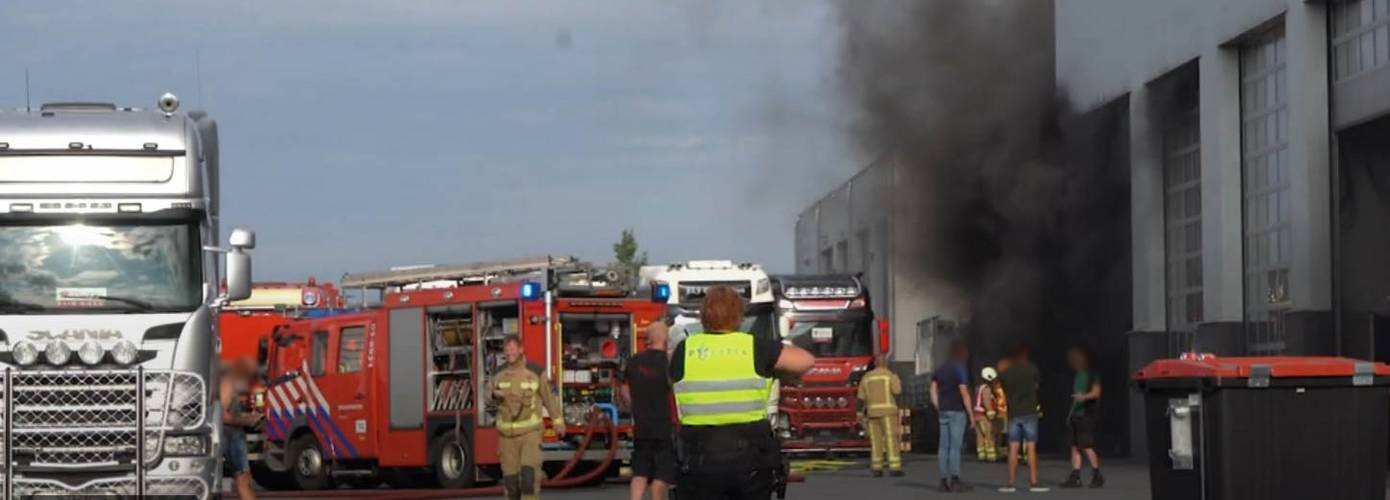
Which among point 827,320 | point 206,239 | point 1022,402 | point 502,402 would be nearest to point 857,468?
point 827,320

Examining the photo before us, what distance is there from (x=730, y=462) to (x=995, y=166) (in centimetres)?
2947

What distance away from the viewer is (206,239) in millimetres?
16844

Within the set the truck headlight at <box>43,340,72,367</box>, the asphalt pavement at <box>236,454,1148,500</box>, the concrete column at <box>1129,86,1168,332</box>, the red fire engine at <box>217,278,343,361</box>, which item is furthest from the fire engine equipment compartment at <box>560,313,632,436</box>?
the concrete column at <box>1129,86,1168,332</box>

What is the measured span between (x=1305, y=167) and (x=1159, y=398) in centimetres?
1446

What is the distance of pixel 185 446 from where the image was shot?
651 inches

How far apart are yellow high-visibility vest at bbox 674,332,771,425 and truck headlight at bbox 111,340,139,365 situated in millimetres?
5965

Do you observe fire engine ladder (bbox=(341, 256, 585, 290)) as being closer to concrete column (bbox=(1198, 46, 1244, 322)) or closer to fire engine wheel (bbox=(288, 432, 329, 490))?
fire engine wheel (bbox=(288, 432, 329, 490))

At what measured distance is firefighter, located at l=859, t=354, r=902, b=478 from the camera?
28.3 metres

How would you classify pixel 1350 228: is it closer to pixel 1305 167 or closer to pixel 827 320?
pixel 1305 167

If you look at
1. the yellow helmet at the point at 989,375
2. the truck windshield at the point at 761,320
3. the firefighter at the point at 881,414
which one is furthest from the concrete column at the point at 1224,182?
the truck windshield at the point at 761,320

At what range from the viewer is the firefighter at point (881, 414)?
28312 mm

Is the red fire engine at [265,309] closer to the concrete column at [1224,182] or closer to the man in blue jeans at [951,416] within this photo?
the man in blue jeans at [951,416]

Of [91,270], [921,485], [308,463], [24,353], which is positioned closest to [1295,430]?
[91,270]

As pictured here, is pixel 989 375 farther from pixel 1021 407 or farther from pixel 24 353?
pixel 24 353
